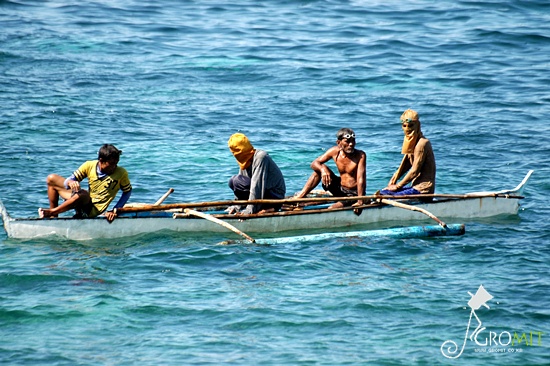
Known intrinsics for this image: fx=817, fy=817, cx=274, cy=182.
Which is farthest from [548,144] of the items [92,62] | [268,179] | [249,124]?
[92,62]

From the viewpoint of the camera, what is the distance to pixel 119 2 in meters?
31.0

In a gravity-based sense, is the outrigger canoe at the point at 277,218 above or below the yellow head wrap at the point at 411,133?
below

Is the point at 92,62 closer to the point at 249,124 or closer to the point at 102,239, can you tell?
the point at 249,124

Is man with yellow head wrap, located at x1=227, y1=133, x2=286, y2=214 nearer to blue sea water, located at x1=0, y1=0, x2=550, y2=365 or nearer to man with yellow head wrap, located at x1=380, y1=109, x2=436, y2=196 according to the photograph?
blue sea water, located at x1=0, y1=0, x2=550, y2=365

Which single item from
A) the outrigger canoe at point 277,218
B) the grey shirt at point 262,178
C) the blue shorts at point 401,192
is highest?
the grey shirt at point 262,178

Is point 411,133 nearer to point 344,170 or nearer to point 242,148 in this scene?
point 344,170

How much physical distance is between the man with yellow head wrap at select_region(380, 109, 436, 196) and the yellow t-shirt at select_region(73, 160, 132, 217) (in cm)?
395

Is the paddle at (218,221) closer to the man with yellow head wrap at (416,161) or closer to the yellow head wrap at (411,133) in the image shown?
the man with yellow head wrap at (416,161)

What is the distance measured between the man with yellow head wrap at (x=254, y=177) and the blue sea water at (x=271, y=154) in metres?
0.80

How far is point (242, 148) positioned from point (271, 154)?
5343 mm

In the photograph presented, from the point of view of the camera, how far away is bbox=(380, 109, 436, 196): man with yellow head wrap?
1205 centimetres

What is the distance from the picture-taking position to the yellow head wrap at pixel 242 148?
1123cm

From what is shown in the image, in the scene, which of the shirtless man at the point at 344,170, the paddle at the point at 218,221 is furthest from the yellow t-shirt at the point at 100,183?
the shirtless man at the point at 344,170

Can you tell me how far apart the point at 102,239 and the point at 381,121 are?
30.9 feet
